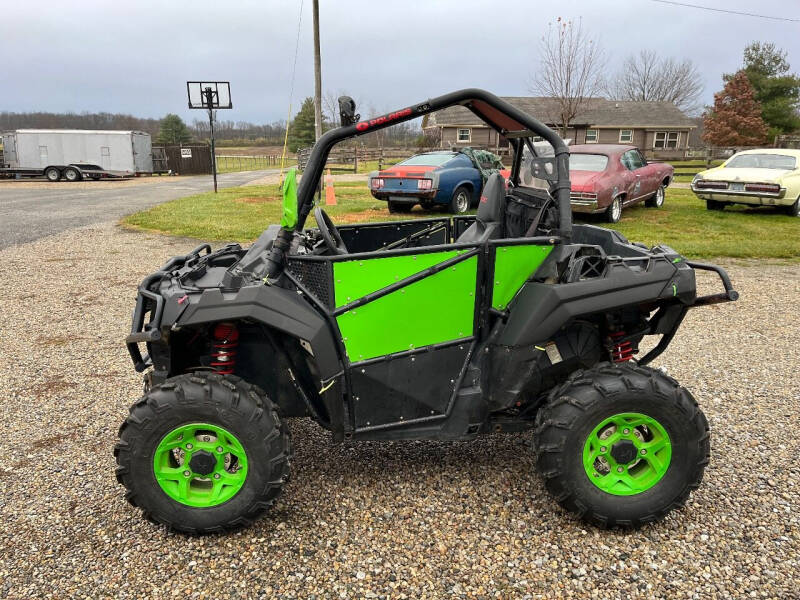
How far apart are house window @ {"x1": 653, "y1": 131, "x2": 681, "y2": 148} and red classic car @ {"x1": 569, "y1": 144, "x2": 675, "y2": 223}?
106ft

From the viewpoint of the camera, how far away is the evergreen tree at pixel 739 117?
34.8 metres

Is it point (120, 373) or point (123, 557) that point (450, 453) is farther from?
point (120, 373)

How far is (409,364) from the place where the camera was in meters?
2.70

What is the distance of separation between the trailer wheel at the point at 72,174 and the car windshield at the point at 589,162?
25663 mm

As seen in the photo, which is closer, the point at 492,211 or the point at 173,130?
the point at 492,211

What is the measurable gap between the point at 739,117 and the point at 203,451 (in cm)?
4020

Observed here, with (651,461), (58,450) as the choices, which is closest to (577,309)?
(651,461)

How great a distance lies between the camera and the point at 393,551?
252 cm

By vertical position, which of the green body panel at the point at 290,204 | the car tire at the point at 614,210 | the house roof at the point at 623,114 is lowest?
the car tire at the point at 614,210

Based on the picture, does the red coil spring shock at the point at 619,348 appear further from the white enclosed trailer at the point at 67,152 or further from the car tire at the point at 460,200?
the white enclosed trailer at the point at 67,152

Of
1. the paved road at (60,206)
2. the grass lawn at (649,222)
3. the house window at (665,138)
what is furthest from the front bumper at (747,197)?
the house window at (665,138)

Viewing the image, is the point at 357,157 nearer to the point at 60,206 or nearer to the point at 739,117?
the point at 60,206

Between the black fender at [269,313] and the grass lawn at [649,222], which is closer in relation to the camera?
the black fender at [269,313]

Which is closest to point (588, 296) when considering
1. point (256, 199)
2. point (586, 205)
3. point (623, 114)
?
point (586, 205)
